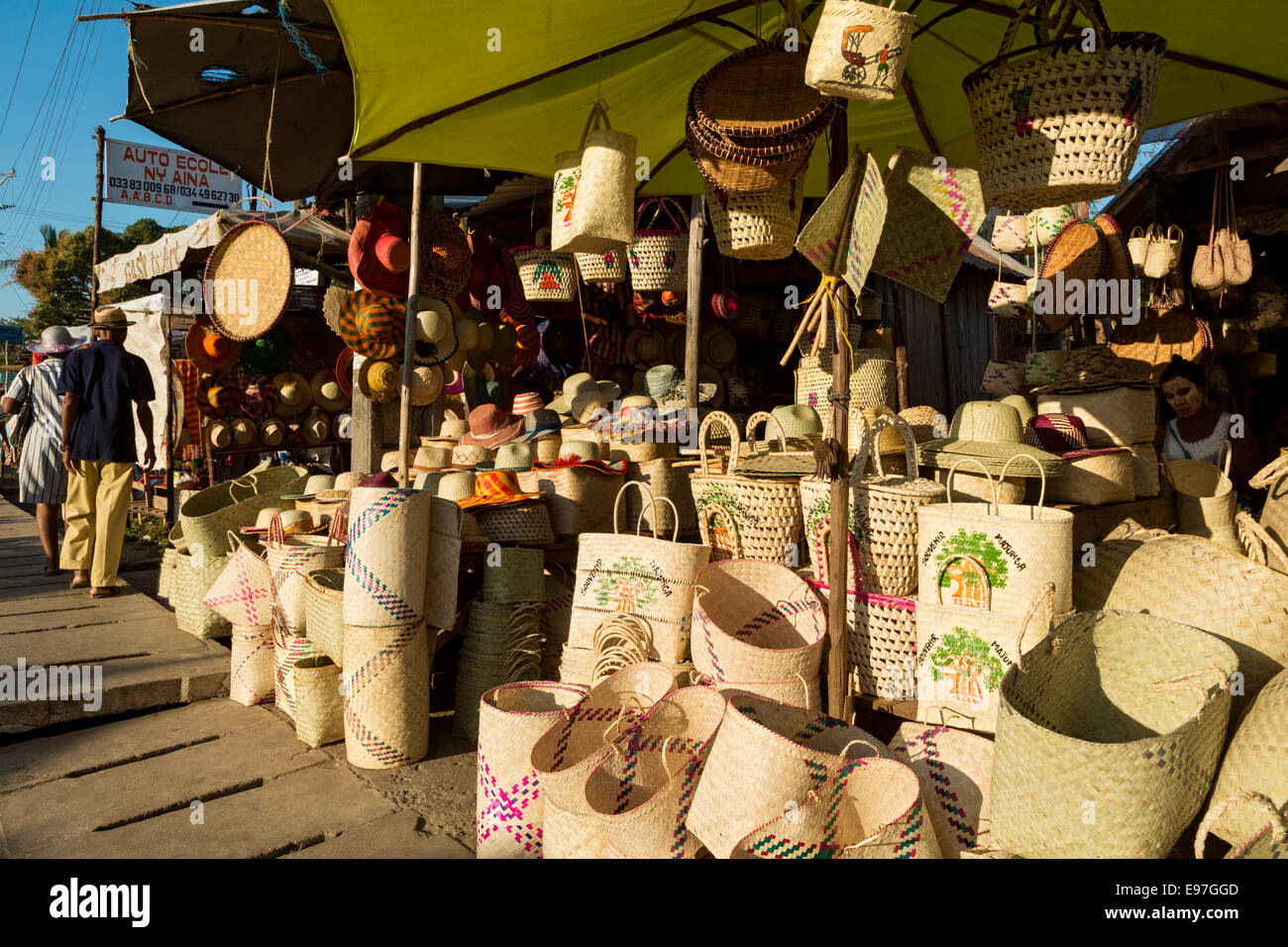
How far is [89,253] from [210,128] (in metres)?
30.3

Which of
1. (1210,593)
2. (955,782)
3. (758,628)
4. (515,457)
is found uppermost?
(515,457)

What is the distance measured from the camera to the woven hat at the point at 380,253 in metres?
4.89

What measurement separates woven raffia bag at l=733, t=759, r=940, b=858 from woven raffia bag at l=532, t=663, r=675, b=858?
1.34ft

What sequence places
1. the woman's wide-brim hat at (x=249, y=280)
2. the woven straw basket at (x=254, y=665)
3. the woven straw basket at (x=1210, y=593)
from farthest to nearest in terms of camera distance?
1. the woman's wide-brim hat at (x=249, y=280)
2. the woven straw basket at (x=254, y=665)
3. the woven straw basket at (x=1210, y=593)

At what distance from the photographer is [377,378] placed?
526cm

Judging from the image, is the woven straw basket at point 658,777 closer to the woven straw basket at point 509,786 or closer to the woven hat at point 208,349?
the woven straw basket at point 509,786

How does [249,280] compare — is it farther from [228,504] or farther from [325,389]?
[325,389]

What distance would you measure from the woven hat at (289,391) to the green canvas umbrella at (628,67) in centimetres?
610

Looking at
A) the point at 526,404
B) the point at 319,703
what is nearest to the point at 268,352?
the point at 526,404

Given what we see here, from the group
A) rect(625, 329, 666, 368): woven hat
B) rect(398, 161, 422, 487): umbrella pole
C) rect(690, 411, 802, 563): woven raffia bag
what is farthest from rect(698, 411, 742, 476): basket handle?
rect(625, 329, 666, 368): woven hat

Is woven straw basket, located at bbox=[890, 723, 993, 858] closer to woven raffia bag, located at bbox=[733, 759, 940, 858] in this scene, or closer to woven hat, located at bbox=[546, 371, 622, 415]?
woven raffia bag, located at bbox=[733, 759, 940, 858]

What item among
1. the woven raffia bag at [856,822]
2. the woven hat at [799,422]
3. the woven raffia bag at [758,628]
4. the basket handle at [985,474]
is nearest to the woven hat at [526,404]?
the woven hat at [799,422]

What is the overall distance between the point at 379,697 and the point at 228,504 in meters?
2.68

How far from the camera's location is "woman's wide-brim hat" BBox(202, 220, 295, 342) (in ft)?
14.2
